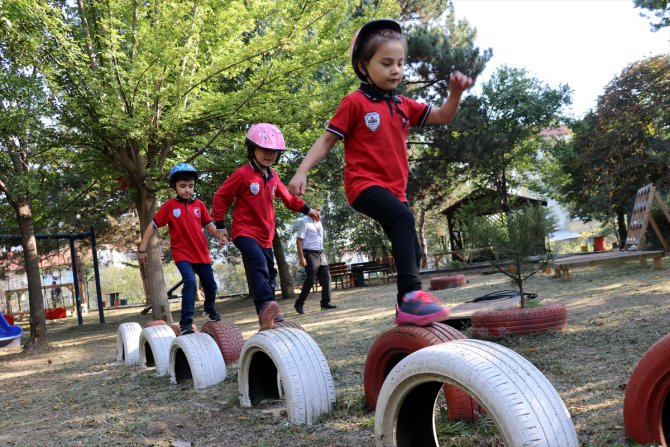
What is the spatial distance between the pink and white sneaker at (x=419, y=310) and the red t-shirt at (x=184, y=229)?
3627 millimetres

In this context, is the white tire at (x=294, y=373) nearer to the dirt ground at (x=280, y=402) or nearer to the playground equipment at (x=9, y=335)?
the dirt ground at (x=280, y=402)

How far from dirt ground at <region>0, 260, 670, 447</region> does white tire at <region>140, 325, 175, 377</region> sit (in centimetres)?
17

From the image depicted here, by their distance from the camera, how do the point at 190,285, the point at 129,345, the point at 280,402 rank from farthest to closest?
the point at 129,345 → the point at 190,285 → the point at 280,402

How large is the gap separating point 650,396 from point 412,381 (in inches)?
37.0

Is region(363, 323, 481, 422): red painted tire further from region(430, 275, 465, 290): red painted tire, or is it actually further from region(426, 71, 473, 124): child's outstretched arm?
region(430, 275, 465, 290): red painted tire

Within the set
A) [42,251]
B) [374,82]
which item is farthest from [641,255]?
[42,251]

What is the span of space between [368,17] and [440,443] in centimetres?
963

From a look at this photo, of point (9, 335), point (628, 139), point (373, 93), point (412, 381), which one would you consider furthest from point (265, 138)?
point (628, 139)

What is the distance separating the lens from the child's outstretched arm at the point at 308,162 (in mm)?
3012

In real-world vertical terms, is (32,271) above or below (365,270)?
above

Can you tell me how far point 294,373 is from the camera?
3244 millimetres

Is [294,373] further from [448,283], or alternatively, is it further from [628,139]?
[628,139]

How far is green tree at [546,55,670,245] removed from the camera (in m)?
18.4

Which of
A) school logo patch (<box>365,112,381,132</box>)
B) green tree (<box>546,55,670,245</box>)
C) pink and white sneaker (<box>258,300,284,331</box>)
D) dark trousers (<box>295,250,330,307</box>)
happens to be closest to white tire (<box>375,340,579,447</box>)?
school logo patch (<box>365,112,381,132</box>)
